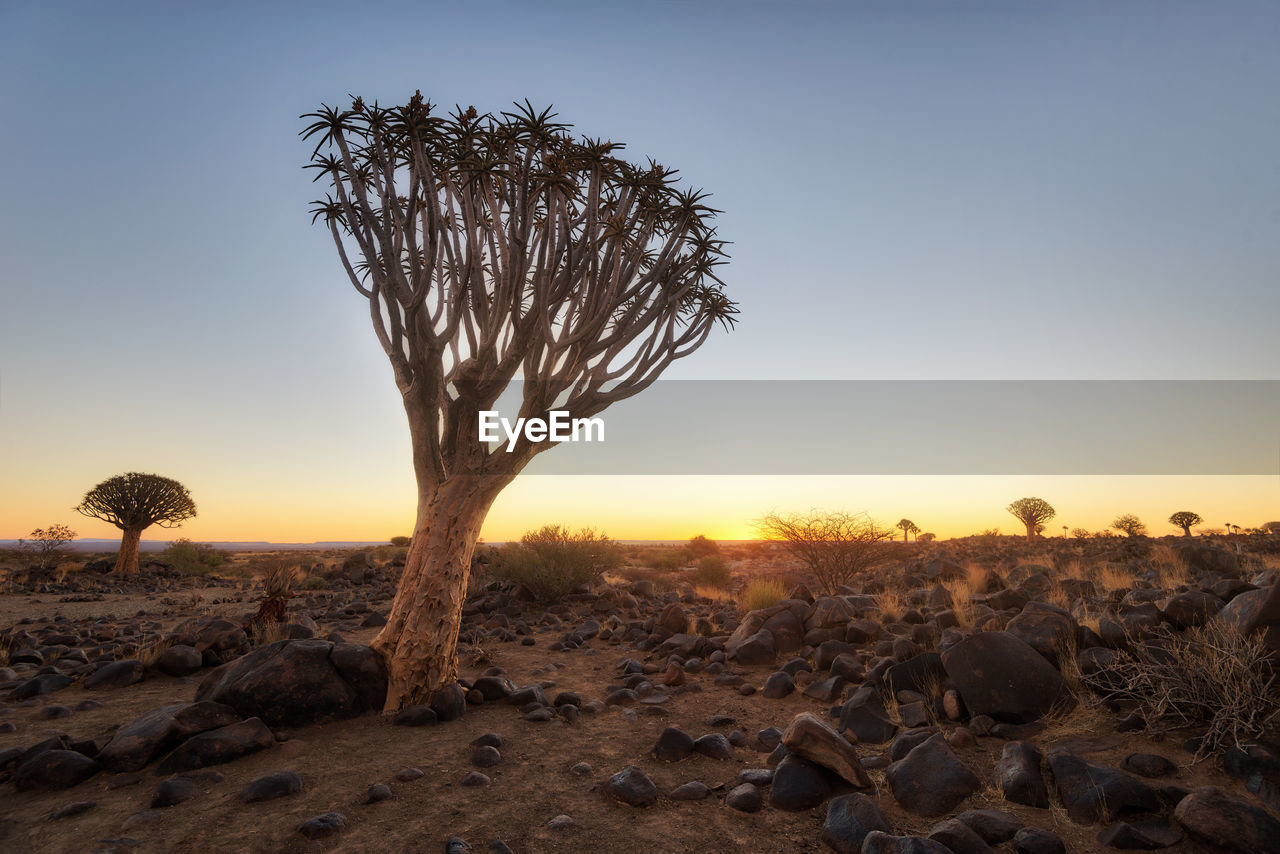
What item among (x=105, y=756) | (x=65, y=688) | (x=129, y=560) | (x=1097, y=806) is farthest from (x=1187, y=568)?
(x=129, y=560)

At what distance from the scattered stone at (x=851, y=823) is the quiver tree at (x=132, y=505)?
28.4m

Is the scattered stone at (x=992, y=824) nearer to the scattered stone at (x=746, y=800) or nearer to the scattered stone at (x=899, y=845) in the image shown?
the scattered stone at (x=899, y=845)

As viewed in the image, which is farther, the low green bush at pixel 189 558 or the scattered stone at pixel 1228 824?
the low green bush at pixel 189 558

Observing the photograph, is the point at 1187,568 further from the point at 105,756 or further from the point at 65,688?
the point at 65,688

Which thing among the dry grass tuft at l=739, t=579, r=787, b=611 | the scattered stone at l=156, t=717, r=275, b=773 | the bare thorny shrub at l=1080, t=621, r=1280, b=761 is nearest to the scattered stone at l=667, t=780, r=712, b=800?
the bare thorny shrub at l=1080, t=621, r=1280, b=761

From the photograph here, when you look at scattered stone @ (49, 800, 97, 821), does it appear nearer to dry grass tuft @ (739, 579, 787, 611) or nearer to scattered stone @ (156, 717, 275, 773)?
scattered stone @ (156, 717, 275, 773)

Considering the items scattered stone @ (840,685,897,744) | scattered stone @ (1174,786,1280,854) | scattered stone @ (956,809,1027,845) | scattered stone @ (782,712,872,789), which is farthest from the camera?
scattered stone @ (840,685,897,744)

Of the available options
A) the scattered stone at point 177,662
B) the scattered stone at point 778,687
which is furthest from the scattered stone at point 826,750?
the scattered stone at point 177,662

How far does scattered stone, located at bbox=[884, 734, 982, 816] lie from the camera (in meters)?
4.07

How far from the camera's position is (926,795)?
4.11 m

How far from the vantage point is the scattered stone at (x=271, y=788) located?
4398 mm

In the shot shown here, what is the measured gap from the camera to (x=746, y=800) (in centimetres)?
429

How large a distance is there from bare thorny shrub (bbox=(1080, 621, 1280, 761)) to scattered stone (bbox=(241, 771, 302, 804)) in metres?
6.67

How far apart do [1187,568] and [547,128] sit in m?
15.0
